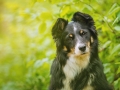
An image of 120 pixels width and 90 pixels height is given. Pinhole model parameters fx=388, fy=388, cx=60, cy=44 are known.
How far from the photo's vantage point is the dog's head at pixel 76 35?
15.3ft

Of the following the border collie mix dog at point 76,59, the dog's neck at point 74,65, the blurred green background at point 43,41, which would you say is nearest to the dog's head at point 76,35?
the border collie mix dog at point 76,59

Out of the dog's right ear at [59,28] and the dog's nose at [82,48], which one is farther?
the dog's right ear at [59,28]

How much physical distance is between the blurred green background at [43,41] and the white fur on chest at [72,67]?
380 mm

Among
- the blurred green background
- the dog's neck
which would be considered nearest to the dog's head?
the dog's neck

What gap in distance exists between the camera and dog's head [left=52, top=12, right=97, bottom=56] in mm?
4648

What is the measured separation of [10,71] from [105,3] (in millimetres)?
2929

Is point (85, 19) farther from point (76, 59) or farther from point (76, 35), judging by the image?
point (76, 59)

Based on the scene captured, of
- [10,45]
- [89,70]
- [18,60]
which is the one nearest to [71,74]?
[89,70]

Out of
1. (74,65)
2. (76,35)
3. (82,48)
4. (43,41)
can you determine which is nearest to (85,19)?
(76,35)

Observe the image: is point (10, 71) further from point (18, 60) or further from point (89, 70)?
point (89, 70)

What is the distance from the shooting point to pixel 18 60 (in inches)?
330

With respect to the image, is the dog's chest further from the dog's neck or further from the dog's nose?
the dog's nose

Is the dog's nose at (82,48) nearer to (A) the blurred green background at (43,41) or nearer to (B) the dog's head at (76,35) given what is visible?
(B) the dog's head at (76,35)

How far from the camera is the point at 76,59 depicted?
482cm
